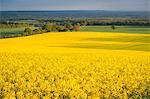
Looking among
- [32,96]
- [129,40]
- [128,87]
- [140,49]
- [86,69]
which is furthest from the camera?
[129,40]

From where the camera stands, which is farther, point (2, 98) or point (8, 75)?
point (8, 75)

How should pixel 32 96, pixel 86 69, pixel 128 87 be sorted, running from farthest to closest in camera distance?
1. pixel 86 69
2. pixel 128 87
3. pixel 32 96

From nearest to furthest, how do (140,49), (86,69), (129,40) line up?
(86,69)
(140,49)
(129,40)

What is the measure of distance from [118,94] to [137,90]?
1.02 m

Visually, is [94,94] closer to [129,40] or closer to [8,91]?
[8,91]

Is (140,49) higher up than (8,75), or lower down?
lower down

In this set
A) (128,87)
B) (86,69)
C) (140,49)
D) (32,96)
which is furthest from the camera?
(140,49)

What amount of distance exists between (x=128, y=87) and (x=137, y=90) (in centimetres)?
74

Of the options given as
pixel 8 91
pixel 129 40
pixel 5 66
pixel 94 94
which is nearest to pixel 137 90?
pixel 94 94

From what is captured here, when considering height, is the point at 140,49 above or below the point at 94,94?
below

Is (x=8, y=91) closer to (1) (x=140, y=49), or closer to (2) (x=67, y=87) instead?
(2) (x=67, y=87)

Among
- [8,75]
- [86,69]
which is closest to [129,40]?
[86,69]

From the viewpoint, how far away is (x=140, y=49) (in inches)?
1352

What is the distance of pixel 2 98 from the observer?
11.1m
